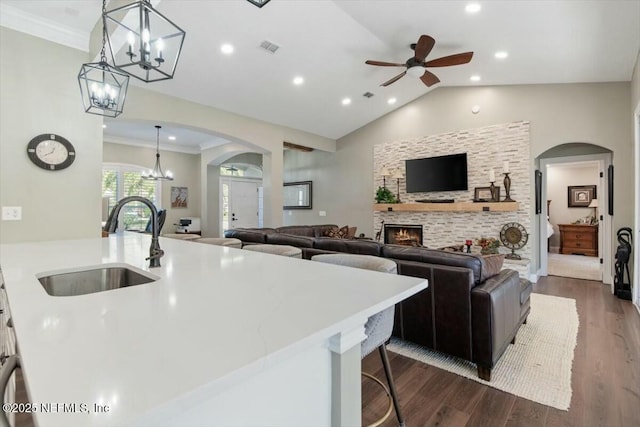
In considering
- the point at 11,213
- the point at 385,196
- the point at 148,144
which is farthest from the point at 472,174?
the point at 148,144

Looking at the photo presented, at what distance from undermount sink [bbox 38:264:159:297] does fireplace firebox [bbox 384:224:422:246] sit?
5640mm

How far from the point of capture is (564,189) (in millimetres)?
8359

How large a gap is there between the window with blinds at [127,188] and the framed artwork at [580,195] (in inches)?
432

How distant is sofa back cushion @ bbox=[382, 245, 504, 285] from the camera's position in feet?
7.72

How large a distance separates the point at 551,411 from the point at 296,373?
6.70 ft

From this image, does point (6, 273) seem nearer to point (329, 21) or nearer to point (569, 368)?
point (569, 368)

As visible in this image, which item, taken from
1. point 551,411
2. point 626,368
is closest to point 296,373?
point 551,411

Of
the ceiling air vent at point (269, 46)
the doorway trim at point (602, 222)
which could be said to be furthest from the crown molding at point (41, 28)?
the doorway trim at point (602, 222)

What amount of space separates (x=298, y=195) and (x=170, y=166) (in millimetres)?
3715

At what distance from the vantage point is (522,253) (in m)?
5.39

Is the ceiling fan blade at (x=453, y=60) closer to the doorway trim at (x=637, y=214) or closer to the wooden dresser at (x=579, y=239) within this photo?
the doorway trim at (x=637, y=214)

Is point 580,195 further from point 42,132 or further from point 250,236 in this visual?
point 42,132

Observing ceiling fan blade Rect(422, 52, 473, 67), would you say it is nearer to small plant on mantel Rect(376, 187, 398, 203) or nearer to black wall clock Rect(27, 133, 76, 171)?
small plant on mantel Rect(376, 187, 398, 203)

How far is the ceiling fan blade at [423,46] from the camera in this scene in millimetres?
3736
